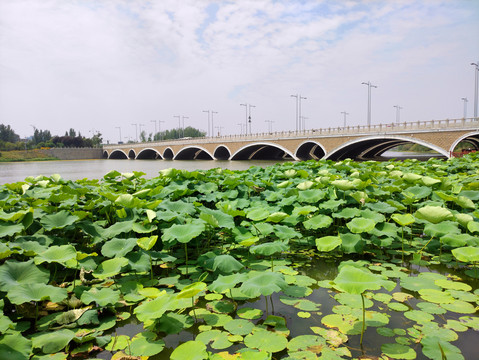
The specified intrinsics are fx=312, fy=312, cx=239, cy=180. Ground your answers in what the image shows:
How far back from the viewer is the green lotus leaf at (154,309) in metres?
1.95

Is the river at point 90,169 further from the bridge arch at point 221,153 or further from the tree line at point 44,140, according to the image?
the tree line at point 44,140

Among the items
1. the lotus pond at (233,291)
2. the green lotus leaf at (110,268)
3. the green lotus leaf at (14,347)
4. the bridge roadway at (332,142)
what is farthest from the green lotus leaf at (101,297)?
the bridge roadway at (332,142)

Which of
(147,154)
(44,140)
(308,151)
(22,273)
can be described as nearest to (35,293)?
(22,273)

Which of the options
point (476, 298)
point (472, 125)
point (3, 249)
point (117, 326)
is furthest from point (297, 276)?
point (472, 125)

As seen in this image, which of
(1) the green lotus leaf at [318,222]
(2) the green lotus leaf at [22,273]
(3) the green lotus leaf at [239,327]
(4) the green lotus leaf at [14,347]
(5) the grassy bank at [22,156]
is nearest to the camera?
(4) the green lotus leaf at [14,347]

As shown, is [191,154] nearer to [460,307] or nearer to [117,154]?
[117,154]

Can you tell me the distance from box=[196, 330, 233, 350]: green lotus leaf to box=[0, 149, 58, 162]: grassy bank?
201 ft

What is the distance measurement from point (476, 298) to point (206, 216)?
7.98 ft

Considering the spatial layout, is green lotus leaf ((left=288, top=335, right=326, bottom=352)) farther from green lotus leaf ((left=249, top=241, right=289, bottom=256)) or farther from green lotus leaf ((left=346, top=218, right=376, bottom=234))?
green lotus leaf ((left=346, top=218, right=376, bottom=234))

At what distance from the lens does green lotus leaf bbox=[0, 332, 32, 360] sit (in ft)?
5.41

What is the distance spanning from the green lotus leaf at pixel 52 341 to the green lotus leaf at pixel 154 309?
1.43 ft

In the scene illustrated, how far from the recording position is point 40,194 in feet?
14.1

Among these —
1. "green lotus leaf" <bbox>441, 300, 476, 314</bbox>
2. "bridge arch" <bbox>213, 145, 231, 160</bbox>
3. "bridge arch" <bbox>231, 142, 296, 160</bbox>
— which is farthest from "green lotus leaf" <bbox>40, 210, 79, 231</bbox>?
"bridge arch" <bbox>213, 145, 231, 160</bbox>

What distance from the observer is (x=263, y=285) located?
2.21m
